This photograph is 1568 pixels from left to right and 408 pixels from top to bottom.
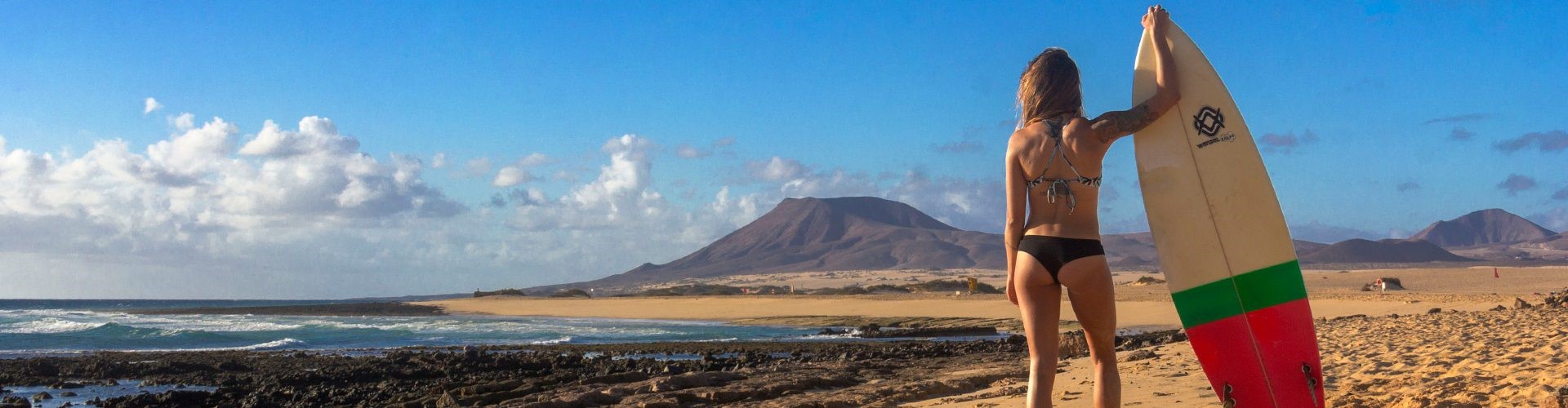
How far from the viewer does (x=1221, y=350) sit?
3.84m

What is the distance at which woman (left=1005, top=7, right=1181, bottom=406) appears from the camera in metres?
3.35

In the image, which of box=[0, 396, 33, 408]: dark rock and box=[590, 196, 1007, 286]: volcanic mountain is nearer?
box=[0, 396, 33, 408]: dark rock

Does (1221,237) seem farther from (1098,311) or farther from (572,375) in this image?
(572,375)

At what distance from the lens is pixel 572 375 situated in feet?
39.8

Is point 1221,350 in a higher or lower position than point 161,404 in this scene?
higher

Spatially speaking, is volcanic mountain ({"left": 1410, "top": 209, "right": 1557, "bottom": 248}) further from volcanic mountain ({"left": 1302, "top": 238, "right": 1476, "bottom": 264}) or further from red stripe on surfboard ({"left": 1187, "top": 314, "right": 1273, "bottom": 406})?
red stripe on surfboard ({"left": 1187, "top": 314, "right": 1273, "bottom": 406})

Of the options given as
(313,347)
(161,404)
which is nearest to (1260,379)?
(161,404)

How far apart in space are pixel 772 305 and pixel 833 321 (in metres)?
9.70

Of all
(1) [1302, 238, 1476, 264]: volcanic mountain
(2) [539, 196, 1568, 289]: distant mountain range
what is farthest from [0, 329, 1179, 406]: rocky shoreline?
(2) [539, 196, 1568, 289]: distant mountain range

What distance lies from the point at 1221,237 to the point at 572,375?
9.47 m

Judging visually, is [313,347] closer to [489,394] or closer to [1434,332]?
[489,394]

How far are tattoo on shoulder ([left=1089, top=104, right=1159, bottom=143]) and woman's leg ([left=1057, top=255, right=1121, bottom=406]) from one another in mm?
425

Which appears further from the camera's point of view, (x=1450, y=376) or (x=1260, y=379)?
(x=1450, y=376)

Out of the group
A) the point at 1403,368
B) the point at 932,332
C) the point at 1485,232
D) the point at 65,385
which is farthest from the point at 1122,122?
the point at 1485,232
